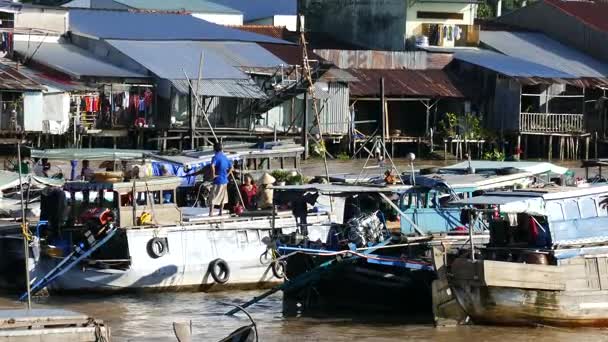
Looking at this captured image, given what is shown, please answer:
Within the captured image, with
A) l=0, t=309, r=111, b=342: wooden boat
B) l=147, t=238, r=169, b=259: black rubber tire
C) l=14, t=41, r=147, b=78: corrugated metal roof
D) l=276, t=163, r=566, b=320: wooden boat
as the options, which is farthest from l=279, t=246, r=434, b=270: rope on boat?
l=14, t=41, r=147, b=78: corrugated metal roof

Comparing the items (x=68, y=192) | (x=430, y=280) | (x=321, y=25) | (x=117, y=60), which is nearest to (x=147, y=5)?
(x=321, y=25)

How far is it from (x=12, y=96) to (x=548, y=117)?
1932cm

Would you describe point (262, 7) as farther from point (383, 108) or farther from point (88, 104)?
point (88, 104)

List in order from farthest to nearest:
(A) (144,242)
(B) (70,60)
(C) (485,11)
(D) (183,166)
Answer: (C) (485,11), (B) (70,60), (D) (183,166), (A) (144,242)

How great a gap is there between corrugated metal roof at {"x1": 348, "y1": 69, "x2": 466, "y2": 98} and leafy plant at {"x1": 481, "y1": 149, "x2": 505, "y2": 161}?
228 centimetres

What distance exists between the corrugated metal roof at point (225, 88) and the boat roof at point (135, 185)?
21.5 meters

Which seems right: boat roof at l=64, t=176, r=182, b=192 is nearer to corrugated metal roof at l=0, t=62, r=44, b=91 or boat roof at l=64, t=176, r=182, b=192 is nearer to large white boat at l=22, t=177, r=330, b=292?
large white boat at l=22, t=177, r=330, b=292

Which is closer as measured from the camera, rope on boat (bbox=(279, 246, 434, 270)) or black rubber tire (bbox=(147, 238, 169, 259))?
rope on boat (bbox=(279, 246, 434, 270))

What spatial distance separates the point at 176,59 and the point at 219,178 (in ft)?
76.7

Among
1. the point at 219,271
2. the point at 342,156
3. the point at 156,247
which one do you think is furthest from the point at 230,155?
the point at 342,156

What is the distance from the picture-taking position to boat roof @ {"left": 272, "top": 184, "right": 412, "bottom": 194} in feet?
85.5

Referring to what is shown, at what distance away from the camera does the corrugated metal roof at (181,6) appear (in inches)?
2557

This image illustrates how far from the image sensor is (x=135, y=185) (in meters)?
26.9

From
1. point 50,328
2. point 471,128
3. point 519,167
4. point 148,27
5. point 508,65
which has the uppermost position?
point 148,27
